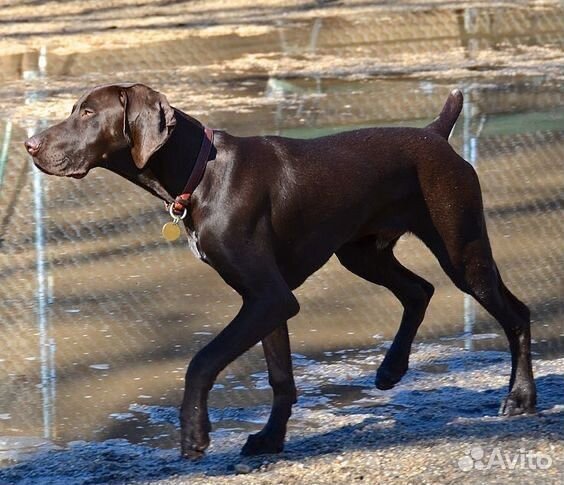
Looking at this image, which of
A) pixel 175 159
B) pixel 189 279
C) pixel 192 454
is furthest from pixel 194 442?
pixel 189 279

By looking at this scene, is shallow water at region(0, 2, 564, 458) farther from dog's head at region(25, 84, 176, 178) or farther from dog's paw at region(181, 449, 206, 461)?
Result: dog's head at region(25, 84, 176, 178)

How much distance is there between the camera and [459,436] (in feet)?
18.3

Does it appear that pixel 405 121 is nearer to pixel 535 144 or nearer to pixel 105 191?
pixel 535 144

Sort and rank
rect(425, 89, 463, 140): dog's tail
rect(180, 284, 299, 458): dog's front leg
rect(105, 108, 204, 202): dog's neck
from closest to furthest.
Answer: rect(180, 284, 299, 458): dog's front leg < rect(105, 108, 204, 202): dog's neck < rect(425, 89, 463, 140): dog's tail

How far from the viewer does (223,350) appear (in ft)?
17.7

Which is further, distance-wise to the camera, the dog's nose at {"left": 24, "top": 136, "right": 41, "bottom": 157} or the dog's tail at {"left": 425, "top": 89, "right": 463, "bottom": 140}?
the dog's tail at {"left": 425, "top": 89, "right": 463, "bottom": 140}

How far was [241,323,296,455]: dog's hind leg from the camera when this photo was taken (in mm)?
5621

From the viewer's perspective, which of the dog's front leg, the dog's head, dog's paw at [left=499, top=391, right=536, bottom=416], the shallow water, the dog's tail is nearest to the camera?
the dog's front leg

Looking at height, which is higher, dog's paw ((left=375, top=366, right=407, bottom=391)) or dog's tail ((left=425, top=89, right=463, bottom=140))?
dog's tail ((left=425, top=89, right=463, bottom=140))

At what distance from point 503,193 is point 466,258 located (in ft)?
12.1

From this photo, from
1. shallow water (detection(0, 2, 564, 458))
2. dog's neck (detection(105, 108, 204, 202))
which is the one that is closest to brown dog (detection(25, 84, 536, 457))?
dog's neck (detection(105, 108, 204, 202))

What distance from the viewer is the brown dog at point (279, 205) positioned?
5441 millimetres

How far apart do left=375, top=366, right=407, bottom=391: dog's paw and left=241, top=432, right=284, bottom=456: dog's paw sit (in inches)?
33.0

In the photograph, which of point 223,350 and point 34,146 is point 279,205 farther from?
point 34,146
